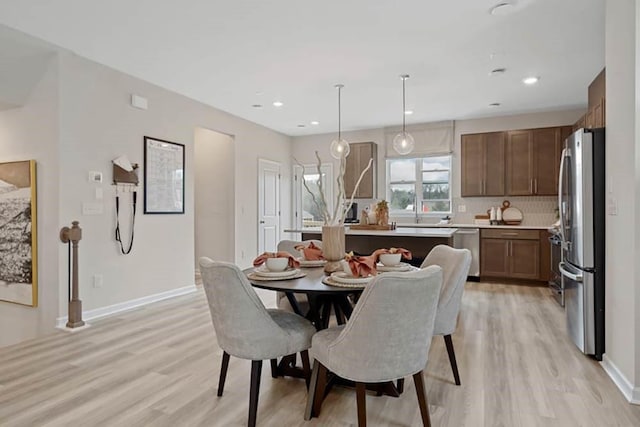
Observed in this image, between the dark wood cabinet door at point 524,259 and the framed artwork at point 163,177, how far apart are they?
4.76 meters

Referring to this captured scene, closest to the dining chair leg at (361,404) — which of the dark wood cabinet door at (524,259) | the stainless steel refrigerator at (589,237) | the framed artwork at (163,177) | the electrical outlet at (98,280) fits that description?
the stainless steel refrigerator at (589,237)

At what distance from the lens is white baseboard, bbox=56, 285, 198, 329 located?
12.2ft

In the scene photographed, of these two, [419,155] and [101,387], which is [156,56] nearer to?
[101,387]

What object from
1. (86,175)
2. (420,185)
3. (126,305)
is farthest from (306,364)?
(420,185)

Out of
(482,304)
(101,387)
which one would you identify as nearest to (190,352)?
(101,387)

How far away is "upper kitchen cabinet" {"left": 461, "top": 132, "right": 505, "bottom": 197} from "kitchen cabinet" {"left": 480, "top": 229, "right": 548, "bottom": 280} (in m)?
0.75

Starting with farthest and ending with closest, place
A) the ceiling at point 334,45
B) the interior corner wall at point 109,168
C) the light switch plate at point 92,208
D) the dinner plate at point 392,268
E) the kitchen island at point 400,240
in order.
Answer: the kitchen island at point 400,240, the light switch plate at point 92,208, the interior corner wall at point 109,168, the ceiling at point 334,45, the dinner plate at point 392,268

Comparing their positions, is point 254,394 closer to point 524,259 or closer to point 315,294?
point 315,294

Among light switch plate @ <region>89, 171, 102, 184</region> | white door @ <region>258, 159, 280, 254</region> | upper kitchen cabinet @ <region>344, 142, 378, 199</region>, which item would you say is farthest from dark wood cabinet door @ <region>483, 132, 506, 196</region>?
light switch plate @ <region>89, 171, 102, 184</region>

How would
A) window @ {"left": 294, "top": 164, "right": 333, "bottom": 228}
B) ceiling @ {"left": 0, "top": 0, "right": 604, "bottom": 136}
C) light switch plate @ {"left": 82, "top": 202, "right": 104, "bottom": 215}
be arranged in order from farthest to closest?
window @ {"left": 294, "top": 164, "right": 333, "bottom": 228} < light switch plate @ {"left": 82, "top": 202, "right": 104, "bottom": 215} < ceiling @ {"left": 0, "top": 0, "right": 604, "bottom": 136}

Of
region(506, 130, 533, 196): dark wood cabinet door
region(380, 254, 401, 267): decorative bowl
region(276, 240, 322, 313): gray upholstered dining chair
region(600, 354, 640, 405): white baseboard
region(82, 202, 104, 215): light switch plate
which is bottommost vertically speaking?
region(600, 354, 640, 405): white baseboard

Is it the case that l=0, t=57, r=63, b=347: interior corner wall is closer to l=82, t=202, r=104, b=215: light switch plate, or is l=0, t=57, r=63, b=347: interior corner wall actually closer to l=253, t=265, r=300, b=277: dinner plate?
l=82, t=202, r=104, b=215: light switch plate

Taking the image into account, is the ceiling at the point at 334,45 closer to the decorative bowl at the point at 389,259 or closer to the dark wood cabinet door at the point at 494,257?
the decorative bowl at the point at 389,259

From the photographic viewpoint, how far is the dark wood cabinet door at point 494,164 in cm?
613
